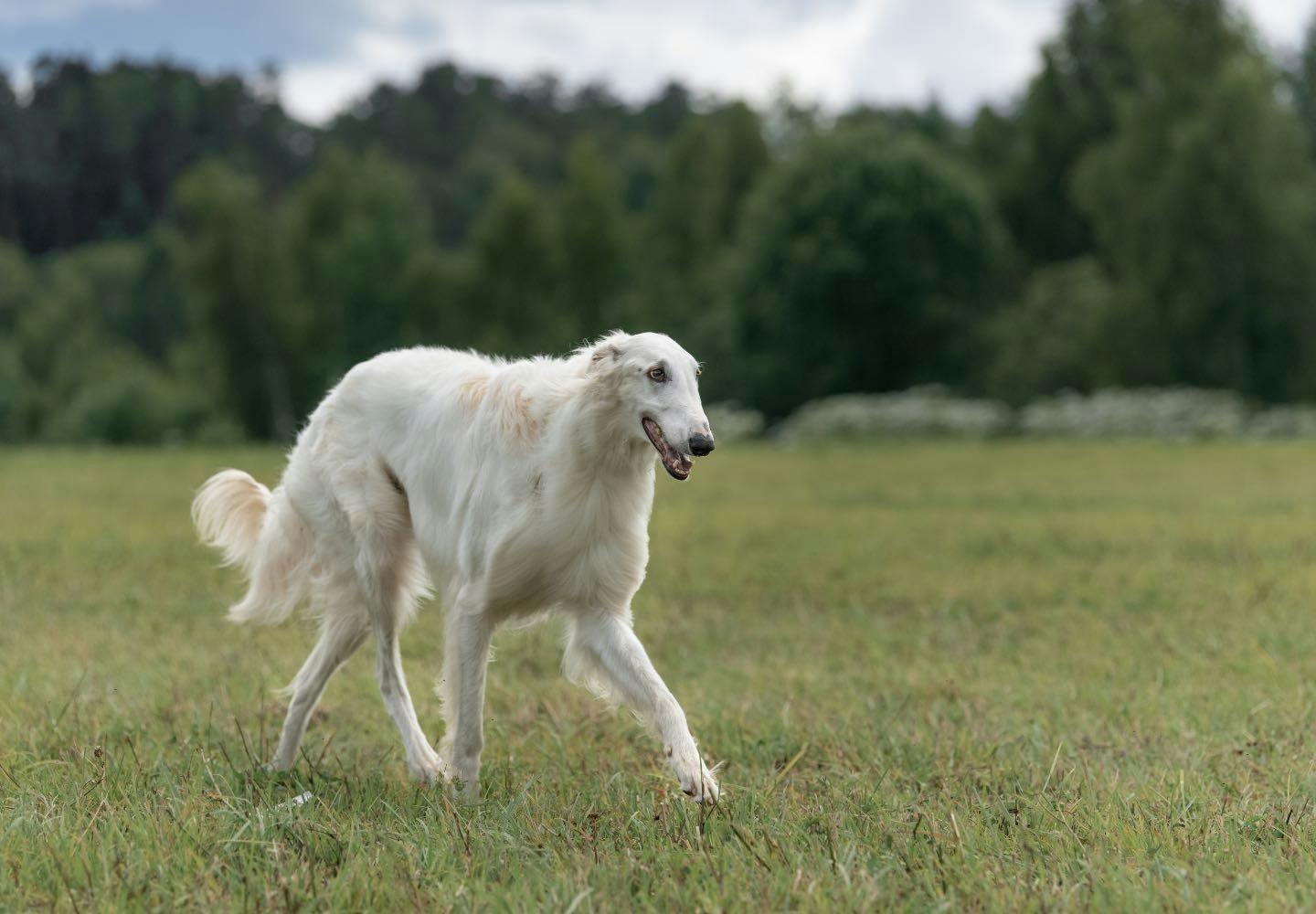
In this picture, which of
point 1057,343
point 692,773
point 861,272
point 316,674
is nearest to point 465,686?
point 316,674

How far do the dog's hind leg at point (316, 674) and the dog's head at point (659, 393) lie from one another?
1711 mm

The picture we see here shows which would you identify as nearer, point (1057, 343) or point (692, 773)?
point (692, 773)

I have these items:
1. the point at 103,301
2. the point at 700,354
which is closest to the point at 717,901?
the point at 700,354

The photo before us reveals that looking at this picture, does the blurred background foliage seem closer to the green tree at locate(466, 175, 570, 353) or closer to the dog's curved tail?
the green tree at locate(466, 175, 570, 353)

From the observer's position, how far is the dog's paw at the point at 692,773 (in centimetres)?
421

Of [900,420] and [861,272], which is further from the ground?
[861,272]

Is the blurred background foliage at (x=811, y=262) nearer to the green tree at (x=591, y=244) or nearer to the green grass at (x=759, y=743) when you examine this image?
the green tree at (x=591, y=244)

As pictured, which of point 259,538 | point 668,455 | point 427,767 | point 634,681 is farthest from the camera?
point 259,538

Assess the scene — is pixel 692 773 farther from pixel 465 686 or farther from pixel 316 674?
pixel 316 674

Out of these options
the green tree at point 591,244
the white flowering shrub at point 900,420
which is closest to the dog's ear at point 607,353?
Answer: the white flowering shrub at point 900,420

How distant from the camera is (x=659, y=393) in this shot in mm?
4492

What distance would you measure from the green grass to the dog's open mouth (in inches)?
42.5

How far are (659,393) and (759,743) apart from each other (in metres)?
1.78

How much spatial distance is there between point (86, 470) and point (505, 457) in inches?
780
